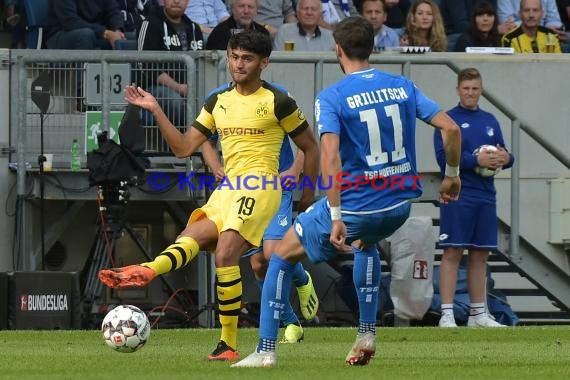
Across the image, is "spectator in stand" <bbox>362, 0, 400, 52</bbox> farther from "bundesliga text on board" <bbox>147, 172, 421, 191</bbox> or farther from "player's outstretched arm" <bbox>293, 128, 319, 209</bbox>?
"player's outstretched arm" <bbox>293, 128, 319, 209</bbox>

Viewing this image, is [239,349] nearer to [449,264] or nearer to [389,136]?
[389,136]

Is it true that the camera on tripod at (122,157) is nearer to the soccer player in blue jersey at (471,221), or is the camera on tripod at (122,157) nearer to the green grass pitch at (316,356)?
the green grass pitch at (316,356)

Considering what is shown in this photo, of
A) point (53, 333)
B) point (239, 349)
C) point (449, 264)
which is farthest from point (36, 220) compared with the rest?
point (239, 349)

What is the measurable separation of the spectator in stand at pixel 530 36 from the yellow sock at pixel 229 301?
8.33m

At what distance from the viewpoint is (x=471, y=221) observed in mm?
14664

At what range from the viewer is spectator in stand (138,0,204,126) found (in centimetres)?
1538

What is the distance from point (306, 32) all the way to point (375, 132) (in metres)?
7.96

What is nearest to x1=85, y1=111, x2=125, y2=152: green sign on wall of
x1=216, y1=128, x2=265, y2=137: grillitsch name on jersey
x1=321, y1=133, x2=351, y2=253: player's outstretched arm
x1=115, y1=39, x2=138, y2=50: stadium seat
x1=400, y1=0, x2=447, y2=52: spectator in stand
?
x1=115, y1=39, x2=138, y2=50: stadium seat

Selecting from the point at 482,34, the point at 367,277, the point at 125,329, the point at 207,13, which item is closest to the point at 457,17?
the point at 482,34

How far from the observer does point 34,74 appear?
15.5 metres

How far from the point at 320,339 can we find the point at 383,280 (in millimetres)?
3470

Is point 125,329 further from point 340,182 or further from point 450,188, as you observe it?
point 450,188

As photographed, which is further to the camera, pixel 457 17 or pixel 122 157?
pixel 457 17

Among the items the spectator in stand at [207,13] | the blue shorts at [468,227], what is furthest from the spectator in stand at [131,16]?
the blue shorts at [468,227]
